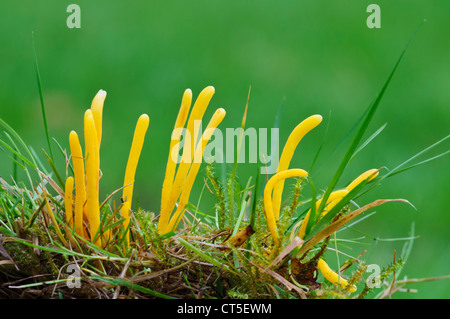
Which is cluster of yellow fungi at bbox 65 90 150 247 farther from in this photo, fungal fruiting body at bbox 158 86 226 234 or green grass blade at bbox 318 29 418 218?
green grass blade at bbox 318 29 418 218

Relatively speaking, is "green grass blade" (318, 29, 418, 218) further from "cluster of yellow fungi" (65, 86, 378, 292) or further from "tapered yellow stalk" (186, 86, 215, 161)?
"tapered yellow stalk" (186, 86, 215, 161)

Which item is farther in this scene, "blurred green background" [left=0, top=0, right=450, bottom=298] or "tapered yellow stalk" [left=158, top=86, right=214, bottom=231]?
"blurred green background" [left=0, top=0, right=450, bottom=298]

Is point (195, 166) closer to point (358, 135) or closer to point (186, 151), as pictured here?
point (186, 151)

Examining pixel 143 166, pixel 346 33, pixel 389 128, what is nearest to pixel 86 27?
pixel 143 166

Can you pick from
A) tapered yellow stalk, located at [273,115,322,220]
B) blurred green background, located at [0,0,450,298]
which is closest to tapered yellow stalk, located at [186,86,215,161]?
tapered yellow stalk, located at [273,115,322,220]

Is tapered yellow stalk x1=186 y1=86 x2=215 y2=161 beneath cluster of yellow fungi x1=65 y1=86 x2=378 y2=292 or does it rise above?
above

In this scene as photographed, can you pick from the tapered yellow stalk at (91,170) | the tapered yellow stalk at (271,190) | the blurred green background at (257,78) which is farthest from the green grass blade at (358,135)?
the blurred green background at (257,78)
